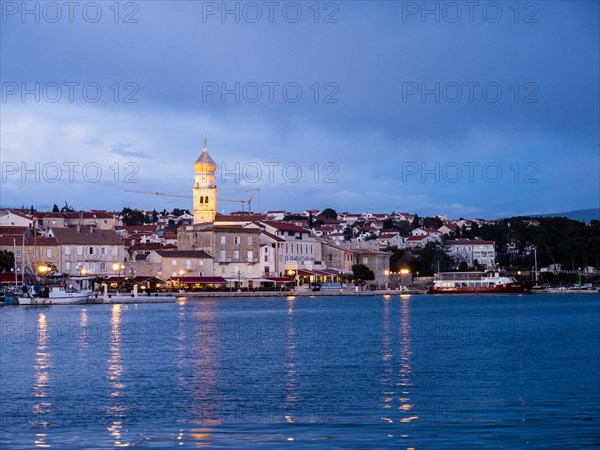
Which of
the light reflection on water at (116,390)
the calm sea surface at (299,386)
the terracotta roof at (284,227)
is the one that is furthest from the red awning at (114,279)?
the light reflection on water at (116,390)

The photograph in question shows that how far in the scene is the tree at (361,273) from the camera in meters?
105

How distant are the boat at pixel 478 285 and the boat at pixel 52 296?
4079 centimetres

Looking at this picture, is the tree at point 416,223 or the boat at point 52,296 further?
the tree at point 416,223

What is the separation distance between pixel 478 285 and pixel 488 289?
103cm

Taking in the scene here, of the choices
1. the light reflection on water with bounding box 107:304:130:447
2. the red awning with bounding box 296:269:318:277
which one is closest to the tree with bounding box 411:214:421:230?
the red awning with bounding box 296:269:318:277

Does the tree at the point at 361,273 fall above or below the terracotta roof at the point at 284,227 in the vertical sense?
below

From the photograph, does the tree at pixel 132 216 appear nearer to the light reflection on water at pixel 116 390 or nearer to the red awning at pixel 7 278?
the red awning at pixel 7 278

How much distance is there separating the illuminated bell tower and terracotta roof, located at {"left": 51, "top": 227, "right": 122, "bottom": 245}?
53.7ft

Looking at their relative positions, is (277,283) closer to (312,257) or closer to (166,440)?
(312,257)

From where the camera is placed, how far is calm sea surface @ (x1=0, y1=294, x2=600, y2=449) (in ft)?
66.2

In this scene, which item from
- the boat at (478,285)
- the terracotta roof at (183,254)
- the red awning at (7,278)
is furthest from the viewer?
the boat at (478,285)

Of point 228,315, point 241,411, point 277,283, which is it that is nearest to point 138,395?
point 241,411

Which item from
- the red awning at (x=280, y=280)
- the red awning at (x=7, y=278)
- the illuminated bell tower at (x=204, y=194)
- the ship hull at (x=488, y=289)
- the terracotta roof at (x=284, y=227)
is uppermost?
the illuminated bell tower at (x=204, y=194)

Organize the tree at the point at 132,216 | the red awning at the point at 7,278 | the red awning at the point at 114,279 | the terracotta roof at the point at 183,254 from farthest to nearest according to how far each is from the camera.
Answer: the tree at the point at 132,216 < the terracotta roof at the point at 183,254 < the red awning at the point at 114,279 < the red awning at the point at 7,278
